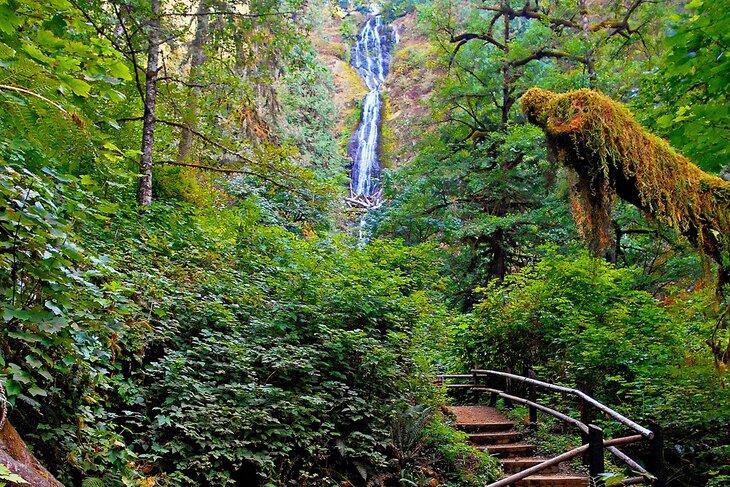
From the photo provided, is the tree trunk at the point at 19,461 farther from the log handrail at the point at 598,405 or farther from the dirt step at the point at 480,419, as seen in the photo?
the dirt step at the point at 480,419

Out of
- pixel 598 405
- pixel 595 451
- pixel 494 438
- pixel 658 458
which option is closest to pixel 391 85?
pixel 494 438

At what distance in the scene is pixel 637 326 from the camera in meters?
7.18

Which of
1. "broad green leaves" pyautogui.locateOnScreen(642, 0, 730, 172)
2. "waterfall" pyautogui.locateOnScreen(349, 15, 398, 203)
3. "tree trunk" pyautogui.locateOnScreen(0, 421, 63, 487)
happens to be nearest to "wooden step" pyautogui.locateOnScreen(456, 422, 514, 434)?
"broad green leaves" pyautogui.locateOnScreen(642, 0, 730, 172)

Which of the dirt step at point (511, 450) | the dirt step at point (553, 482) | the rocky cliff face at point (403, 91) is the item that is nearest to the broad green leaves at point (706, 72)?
the dirt step at point (553, 482)

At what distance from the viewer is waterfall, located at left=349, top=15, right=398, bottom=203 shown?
88.1 ft

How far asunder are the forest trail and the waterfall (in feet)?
43.5

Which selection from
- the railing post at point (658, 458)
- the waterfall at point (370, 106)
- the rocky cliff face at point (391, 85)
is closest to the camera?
the railing post at point (658, 458)

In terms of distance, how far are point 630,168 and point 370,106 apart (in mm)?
29809

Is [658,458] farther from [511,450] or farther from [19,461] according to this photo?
[19,461]

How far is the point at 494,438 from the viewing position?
690 centimetres

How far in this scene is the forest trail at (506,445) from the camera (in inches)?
221

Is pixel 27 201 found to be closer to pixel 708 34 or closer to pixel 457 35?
pixel 708 34

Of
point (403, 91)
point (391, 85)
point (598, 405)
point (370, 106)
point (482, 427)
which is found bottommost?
point (482, 427)

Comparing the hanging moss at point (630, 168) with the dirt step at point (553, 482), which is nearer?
the hanging moss at point (630, 168)
